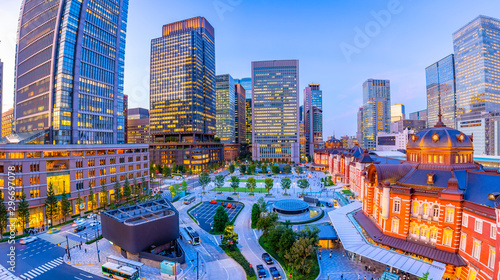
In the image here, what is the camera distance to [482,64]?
168 metres

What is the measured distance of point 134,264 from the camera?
3694 centimetres

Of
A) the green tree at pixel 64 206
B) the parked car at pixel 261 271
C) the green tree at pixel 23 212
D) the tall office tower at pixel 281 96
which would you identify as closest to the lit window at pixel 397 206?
the parked car at pixel 261 271

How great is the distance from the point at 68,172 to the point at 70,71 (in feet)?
123

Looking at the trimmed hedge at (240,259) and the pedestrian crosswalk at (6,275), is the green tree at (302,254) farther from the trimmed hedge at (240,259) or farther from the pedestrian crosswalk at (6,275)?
the pedestrian crosswalk at (6,275)

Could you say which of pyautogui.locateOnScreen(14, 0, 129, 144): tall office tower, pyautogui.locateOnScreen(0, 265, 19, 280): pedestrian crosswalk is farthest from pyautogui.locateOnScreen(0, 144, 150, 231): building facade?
pyautogui.locateOnScreen(0, 265, 19, 280): pedestrian crosswalk

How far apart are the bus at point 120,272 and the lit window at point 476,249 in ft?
158

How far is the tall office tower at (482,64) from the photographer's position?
167625 millimetres

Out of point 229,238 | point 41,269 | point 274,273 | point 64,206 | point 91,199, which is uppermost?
point 64,206

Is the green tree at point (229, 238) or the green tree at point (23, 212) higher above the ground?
the green tree at point (23, 212)

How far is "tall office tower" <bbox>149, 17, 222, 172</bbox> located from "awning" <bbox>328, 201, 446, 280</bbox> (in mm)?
118240

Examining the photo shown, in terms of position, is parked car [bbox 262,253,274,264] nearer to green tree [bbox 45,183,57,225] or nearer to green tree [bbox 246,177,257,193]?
green tree [bbox 246,177,257,193]

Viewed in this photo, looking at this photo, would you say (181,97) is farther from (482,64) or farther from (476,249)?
(482,64)

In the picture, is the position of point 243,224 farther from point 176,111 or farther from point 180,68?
point 180,68

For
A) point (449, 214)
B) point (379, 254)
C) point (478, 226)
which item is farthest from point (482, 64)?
point (379, 254)
